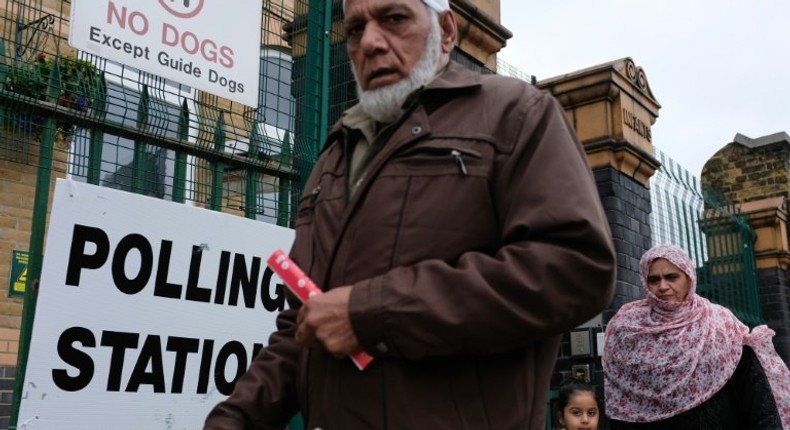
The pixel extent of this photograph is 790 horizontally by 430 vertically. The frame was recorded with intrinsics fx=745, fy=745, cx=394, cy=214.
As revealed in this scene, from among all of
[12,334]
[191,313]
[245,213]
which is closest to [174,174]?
[245,213]

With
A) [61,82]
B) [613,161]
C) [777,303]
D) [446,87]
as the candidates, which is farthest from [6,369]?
[777,303]

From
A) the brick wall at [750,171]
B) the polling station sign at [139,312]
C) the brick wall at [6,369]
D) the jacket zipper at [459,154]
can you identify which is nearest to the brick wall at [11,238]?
the brick wall at [6,369]

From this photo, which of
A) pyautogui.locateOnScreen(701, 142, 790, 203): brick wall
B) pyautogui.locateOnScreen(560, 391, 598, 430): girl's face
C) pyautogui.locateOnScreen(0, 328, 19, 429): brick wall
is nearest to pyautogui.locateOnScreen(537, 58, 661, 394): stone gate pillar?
pyautogui.locateOnScreen(560, 391, 598, 430): girl's face

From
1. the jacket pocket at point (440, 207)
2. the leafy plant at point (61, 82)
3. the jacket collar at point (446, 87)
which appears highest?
the leafy plant at point (61, 82)

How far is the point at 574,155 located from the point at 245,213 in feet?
6.94

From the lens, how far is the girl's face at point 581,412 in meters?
4.47

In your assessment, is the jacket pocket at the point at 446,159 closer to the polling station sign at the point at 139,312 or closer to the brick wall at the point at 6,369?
the polling station sign at the point at 139,312

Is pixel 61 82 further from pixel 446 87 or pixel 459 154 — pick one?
pixel 459 154

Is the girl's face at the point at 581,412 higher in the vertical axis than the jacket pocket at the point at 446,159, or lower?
lower

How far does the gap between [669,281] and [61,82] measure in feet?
10.8

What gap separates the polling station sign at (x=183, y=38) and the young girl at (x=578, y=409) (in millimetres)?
2702

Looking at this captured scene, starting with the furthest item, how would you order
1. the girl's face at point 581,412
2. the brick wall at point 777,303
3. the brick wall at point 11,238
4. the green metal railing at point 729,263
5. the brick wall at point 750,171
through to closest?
the brick wall at point 750,171
the brick wall at point 777,303
the green metal railing at point 729,263
the brick wall at point 11,238
the girl's face at point 581,412

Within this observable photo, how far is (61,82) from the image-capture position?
2.58 m

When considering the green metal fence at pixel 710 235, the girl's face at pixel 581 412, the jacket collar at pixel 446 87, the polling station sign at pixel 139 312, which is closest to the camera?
the jacket collar at pixel 446 87
